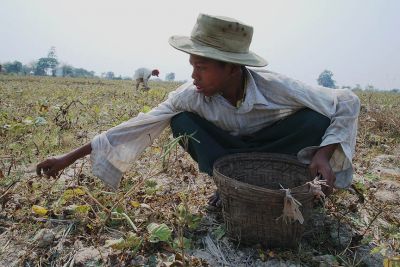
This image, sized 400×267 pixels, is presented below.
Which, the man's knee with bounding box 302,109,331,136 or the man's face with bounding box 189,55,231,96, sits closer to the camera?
the man's face with bounding box 189,55,231,96

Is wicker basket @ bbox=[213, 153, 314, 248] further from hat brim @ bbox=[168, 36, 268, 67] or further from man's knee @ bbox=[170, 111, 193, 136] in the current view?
hat brim @ bbox=[168, 36, 268, 67]

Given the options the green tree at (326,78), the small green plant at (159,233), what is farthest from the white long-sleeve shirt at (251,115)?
the green tree at (326,78)

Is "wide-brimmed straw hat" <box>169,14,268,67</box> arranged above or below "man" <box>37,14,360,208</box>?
above

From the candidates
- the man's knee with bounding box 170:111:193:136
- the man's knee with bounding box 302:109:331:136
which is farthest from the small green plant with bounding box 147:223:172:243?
the man's knee with bounding box 302:109:331:136

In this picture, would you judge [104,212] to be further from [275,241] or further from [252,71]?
[252,71]

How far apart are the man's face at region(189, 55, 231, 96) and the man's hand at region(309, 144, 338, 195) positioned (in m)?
0.58

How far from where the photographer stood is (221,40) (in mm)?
1879

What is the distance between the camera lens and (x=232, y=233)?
1.82m

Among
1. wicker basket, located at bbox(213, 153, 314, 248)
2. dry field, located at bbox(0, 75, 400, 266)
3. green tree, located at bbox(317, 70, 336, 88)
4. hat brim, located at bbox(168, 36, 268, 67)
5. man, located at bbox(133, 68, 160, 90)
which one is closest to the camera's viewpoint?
wicker basket, located at bbox(213, 153, 314, 248)

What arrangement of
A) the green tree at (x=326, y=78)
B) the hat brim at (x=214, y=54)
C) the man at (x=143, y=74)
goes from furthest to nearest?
the green tree at (x=326, y=78)
the man at (x=143, y=74)
the hat brim at (x=214, y=54)

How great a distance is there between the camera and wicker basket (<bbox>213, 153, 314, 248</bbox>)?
157cm

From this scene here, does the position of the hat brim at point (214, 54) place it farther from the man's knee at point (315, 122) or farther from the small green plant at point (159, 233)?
the small green plant at point (159, 233)

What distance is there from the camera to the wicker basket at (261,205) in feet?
5.16

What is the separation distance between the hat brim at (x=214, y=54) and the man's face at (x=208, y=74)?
54 millimetres
